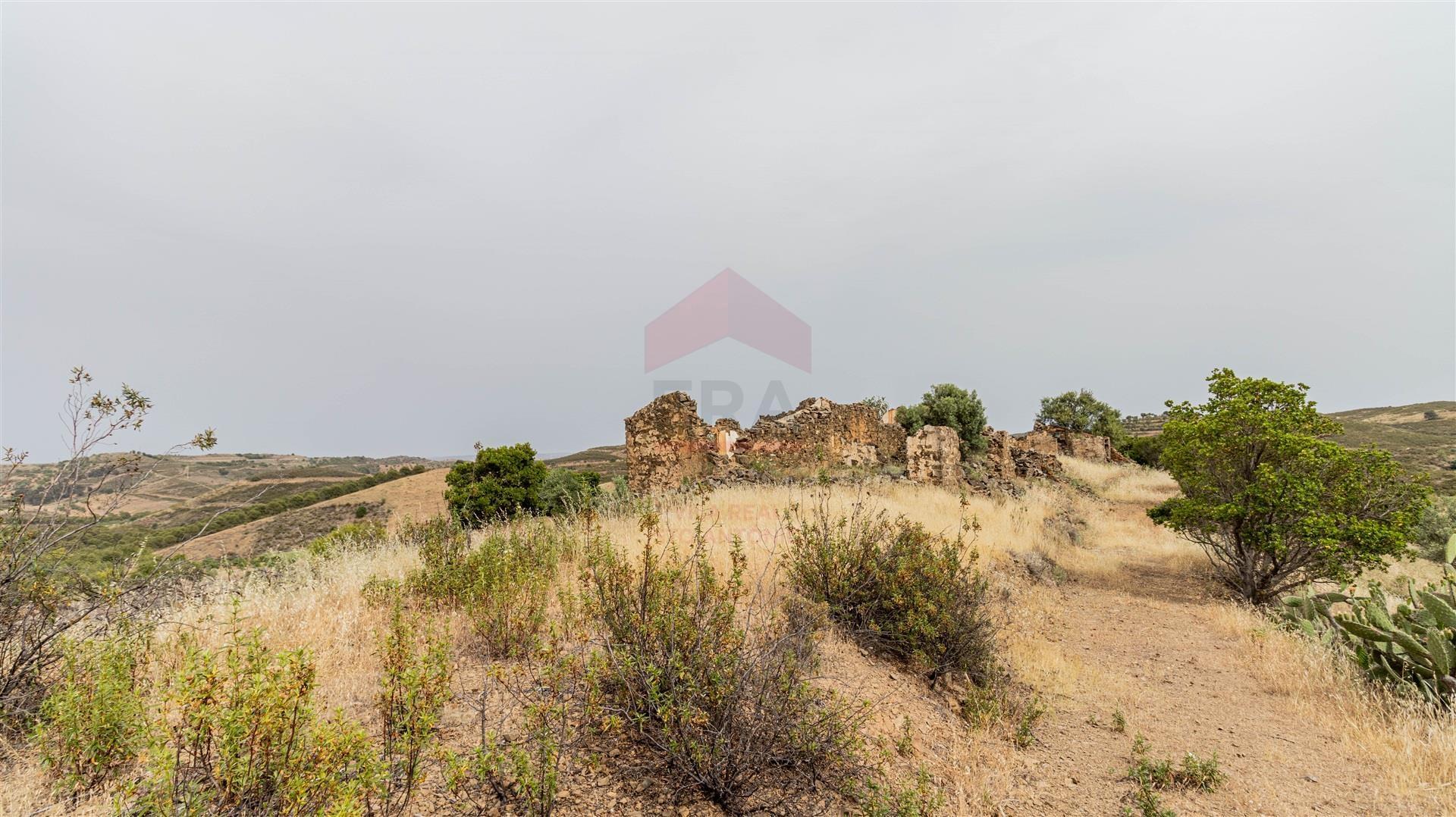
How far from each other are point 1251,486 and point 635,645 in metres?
8.74

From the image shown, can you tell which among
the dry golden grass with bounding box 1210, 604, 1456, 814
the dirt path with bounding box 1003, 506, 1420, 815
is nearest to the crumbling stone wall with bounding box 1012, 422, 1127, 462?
the dirt path with bounding box 1003, 506, 1420, 815

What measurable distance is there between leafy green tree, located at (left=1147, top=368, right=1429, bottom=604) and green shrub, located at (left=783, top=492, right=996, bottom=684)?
16.8 feet

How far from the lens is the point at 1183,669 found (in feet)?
18.9

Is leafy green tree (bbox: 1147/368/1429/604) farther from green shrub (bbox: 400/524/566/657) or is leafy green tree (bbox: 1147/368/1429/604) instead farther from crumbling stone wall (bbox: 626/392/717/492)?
crumbling stone wall (bbox: 626/392/717/492)

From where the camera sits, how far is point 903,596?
15.7 ft

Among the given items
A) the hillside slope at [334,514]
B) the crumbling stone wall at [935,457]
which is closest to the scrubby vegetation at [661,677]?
the crumbling stone wall at [935,457]

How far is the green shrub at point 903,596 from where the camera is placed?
15.3ft

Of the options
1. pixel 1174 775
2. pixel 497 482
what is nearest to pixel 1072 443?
pixel 497 482

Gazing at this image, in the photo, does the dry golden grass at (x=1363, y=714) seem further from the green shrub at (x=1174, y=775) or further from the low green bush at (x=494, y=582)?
the low green bush at (x=494, y=582)

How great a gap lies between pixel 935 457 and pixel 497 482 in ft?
38.3

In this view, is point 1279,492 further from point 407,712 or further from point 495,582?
point 407,712

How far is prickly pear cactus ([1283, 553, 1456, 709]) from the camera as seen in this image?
4.48m

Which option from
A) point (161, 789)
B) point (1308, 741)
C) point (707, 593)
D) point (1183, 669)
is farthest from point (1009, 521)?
point (161, 789)

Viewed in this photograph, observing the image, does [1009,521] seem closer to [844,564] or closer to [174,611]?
[844,564]
